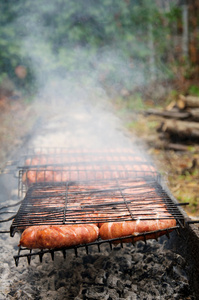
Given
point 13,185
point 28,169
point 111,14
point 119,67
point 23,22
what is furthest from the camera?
point 119,67

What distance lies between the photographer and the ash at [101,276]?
2168 mm

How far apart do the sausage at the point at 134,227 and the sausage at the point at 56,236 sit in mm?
144

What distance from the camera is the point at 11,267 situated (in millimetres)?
2402

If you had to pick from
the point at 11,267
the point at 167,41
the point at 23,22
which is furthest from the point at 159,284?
the point at 167,41

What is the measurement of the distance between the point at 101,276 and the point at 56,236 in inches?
33.3

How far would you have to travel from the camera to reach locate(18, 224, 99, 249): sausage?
1907 mm

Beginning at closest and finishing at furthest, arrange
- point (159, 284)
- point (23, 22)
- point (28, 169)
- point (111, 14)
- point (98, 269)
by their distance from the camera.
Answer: point (159, 284), point (98, 269), point (28, 169), point (23, 22), point (111, 14)

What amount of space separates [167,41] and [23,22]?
21.4 ft

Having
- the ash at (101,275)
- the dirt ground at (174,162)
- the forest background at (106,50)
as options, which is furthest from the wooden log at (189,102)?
the ash at (101,275)

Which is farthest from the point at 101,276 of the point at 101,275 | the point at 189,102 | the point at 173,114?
the point at 189,102

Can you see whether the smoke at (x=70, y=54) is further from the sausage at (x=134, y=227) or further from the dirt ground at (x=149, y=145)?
the sausage at (x=134, y=227)

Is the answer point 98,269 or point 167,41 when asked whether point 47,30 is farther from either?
point 98,269

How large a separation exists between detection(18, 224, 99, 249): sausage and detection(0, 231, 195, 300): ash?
1.95ft

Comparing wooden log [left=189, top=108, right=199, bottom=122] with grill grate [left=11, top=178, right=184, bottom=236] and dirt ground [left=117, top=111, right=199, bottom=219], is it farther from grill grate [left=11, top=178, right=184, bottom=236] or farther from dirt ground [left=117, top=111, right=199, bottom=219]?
grill grate [left=11, top=178, right=184, bottom=236]
